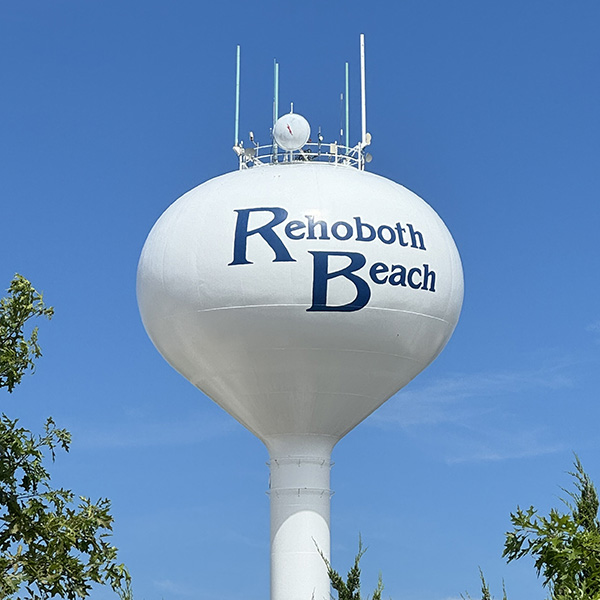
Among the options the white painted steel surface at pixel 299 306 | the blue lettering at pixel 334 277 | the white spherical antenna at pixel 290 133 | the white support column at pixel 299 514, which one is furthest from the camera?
the white spherical antenna at pixel 290 133

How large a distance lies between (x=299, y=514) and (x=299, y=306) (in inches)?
156

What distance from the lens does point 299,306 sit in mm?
18062

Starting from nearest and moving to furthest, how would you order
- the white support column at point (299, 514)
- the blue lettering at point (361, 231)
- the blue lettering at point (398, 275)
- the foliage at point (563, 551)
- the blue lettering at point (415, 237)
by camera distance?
the foliage at point (563, 551) → the blue lettering at point (361, 231) → the blue lettering at point (398, 275) → the blue lettering at point (415, 237) → the white support column at point (299, 514)

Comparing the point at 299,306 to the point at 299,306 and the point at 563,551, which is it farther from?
the point at 563,551

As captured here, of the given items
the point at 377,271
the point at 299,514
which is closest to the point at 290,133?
the point at 377,271

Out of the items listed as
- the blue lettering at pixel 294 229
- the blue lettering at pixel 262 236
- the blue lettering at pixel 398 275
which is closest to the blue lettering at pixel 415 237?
the blue lettering at pixel 398 275

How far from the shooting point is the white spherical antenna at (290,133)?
2094 cm

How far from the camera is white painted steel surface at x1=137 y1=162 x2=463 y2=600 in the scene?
59.5ft

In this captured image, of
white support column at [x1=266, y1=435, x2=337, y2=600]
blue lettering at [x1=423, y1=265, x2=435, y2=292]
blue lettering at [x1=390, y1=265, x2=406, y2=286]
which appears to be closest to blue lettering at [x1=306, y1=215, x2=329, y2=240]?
blue lettering at [x1=390, y1=265, x2=406, y2=286]

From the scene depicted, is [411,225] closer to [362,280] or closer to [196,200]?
[362,280]

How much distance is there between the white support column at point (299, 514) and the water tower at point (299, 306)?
2cm

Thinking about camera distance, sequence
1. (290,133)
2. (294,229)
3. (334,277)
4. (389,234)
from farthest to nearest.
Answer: (290,133) → (389,234) → (294,229) → (334,277)

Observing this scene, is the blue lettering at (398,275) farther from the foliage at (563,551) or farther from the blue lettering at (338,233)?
the foliage at (563,551)

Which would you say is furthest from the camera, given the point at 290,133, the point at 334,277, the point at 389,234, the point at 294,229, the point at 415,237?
the point at 290,133
